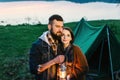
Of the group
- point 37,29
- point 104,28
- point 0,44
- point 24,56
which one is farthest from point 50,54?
point 37,29

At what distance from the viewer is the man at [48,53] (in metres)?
5.32

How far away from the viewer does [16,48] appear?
45.2ft

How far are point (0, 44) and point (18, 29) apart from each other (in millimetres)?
2913

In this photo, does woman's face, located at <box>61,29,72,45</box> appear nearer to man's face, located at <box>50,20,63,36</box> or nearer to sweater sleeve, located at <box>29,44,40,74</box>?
man's face, located at <box>50,20,63,36</box>

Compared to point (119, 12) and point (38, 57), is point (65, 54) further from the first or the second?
point (119, 12)

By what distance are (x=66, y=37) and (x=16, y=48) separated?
8506mm

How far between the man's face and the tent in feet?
14.7

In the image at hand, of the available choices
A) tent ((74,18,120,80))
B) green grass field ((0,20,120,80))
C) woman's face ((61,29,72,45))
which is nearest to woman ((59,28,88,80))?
woman's face ((61,29,72,45))

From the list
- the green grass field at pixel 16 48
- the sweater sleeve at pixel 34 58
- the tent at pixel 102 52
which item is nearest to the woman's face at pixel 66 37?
the sweater sleeve at pixel 34 58

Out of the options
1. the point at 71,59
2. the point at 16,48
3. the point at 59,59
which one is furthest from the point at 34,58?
the point at 16,48

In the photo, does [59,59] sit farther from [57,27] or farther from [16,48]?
[16,48]

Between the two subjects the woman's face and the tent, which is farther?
the tent

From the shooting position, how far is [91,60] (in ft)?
33.6

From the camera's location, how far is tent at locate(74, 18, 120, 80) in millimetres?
9859
